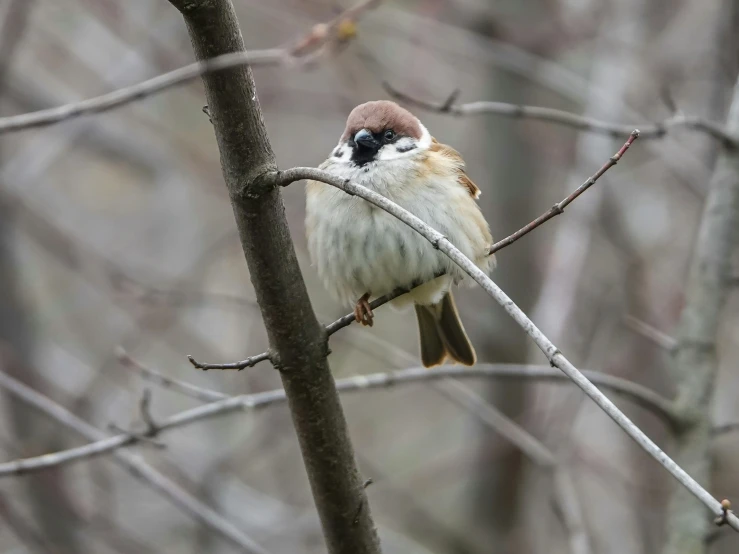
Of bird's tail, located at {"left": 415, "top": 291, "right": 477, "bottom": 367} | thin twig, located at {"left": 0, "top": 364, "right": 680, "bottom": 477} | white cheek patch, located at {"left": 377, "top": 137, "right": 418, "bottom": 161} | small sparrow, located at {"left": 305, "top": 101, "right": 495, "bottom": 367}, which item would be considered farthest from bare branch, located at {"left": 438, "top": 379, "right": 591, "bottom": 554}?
white cheek patch, located at {"left": 377, "top": 137, "right": 418, "bottom": 161}

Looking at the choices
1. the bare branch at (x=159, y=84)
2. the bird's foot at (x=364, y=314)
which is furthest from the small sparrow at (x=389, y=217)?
the bare branch at (x=159, y=84)

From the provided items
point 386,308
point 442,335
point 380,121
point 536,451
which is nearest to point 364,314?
point 442,335

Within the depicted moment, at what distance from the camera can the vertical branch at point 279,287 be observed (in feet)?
6.42

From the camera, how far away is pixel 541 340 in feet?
5.30

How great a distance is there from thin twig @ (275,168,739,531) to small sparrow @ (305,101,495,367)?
0.98 metres

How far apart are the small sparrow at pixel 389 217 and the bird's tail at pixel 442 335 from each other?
0.22 metres

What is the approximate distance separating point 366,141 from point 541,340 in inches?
70.7

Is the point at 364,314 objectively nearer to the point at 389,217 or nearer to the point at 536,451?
the point at 389,217

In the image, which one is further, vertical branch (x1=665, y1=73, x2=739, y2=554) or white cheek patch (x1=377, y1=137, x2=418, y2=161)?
white cheek patch (x1=377, y1=137, x2=418, y2=161)

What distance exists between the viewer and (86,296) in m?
6.94

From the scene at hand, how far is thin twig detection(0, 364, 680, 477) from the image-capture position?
2709mm

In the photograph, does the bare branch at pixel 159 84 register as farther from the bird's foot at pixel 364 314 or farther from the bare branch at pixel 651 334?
the bare branch at pixel 651 334

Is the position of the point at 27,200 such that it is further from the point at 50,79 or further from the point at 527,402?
the point at 527,402

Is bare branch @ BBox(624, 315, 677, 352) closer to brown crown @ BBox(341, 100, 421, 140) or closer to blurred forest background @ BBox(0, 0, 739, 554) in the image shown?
blurred forest background @ BBox(0, 0, 739, 554)
